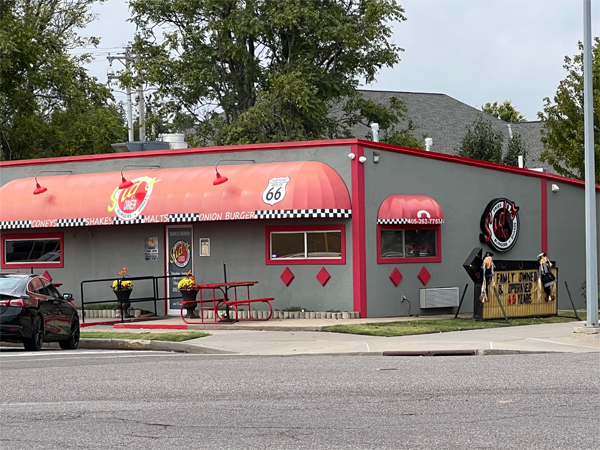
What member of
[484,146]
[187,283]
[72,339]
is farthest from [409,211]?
[484,146]

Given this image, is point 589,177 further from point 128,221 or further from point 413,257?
point 128,221

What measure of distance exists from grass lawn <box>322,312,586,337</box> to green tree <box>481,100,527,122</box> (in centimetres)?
5636

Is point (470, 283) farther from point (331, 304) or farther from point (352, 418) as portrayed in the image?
point (352, 418)

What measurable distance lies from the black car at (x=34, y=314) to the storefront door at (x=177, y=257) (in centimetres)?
598

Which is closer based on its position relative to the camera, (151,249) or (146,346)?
(146,346)

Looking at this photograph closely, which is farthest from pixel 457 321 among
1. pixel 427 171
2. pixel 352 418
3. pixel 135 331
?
pixel 352 418

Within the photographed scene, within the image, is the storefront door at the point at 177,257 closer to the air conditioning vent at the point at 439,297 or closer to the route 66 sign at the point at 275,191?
the route 66 sign at the point at 275,191

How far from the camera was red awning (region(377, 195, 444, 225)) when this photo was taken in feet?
76.0

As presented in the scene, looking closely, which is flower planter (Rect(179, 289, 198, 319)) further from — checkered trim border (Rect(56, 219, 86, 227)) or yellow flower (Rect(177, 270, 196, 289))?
checkered trim border (Rect(56, 219, 86, 227))

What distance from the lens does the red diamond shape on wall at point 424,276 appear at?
24.2 meters

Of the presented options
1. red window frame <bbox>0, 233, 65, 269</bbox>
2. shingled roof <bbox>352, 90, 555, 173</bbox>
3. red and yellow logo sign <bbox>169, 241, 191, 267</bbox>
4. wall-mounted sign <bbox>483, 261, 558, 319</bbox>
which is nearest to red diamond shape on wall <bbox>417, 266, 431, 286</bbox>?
wall-mounted sign <bbox>483, 261, 558, 319</bbox>

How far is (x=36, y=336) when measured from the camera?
693 inches

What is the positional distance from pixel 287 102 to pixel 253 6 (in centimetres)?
433

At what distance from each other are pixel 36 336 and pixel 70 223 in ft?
26.2
